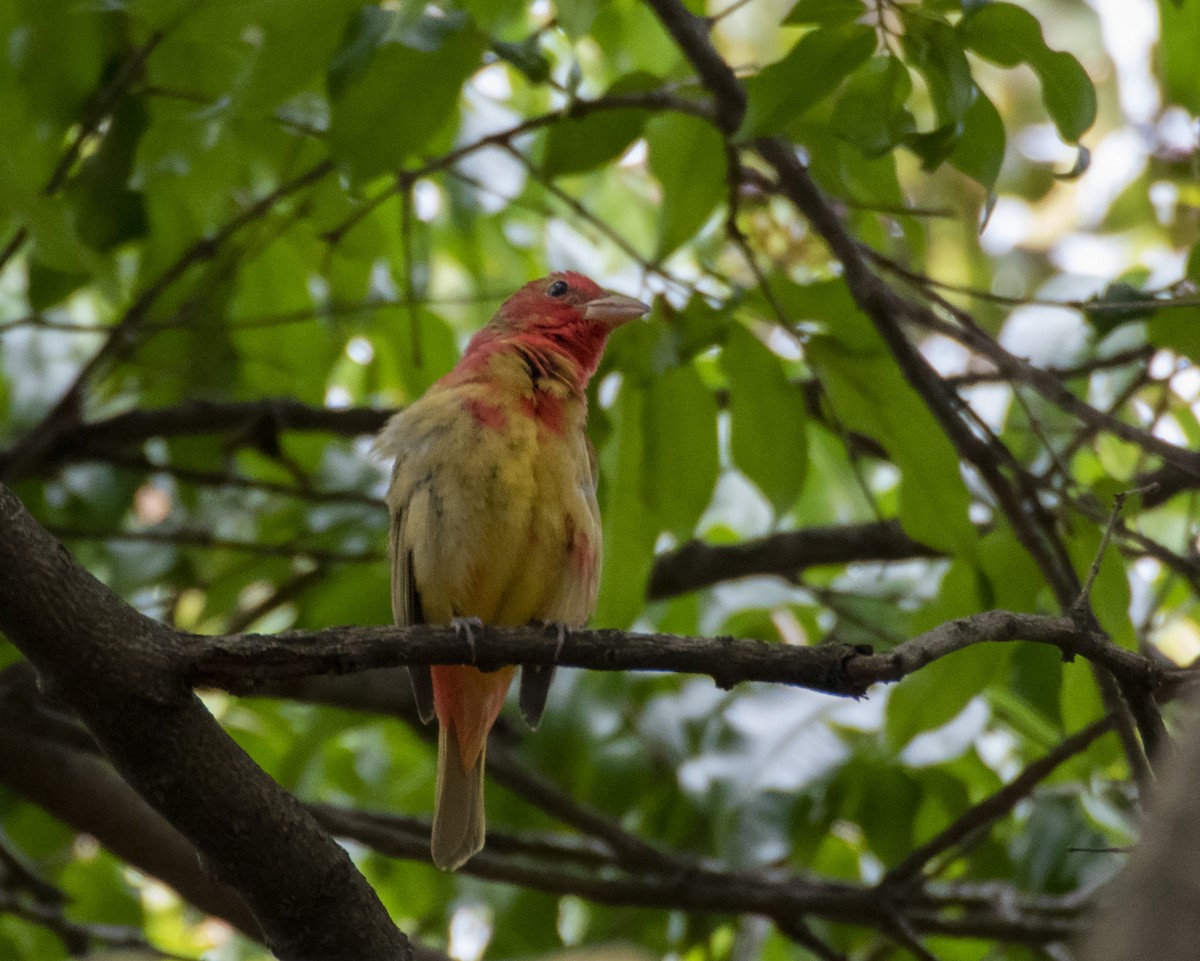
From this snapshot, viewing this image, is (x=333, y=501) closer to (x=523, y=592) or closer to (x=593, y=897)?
(x=523, y=592)

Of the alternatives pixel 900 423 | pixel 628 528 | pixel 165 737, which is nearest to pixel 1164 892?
pixel 165 737

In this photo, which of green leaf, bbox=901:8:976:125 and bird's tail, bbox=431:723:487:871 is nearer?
green leaf, bbox=901:8:976:125

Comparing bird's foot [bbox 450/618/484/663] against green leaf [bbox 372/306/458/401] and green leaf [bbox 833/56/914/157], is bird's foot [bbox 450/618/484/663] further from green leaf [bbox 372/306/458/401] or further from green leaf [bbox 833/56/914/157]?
green leaf [bbox 372/306/458/401]

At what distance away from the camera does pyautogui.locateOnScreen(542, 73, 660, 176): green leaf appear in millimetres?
3719

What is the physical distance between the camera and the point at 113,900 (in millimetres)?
4723

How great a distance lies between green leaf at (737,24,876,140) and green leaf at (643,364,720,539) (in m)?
0.92

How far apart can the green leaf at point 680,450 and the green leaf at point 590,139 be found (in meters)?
0.60

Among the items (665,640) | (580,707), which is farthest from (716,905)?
(665,640)

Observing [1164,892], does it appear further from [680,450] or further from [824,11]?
[680,450]

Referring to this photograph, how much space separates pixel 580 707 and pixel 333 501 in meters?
1.15

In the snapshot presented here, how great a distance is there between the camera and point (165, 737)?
2510 millimetres

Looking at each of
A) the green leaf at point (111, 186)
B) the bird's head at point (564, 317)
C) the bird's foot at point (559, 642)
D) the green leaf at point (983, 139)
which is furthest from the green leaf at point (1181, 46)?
the green leaf at point (111, 186)

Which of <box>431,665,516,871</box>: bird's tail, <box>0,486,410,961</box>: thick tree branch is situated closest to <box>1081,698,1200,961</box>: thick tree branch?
<box>0,486,410,961</box>: thick tree branch

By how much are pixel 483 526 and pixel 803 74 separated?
57.7 inches
